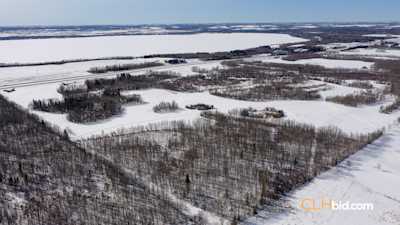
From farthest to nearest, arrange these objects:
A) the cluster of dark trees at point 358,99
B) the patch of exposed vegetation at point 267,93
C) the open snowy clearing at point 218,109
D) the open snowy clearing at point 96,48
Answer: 1. the open snowy clearing at point 96,48
2. the patch of exposed vegetation at point 267,93
3. the cluster of dark trees at point 358,99
4. the open snowy clearing at point 218,109

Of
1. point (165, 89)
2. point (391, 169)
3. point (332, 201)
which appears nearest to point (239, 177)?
point (332, 201)

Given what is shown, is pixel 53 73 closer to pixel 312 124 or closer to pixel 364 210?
pixel 312 124

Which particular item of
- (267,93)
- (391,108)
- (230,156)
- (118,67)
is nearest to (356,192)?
(230,156)

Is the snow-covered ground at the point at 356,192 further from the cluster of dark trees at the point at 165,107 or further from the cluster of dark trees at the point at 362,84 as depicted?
the cluster of dark trees at the point at 362,84

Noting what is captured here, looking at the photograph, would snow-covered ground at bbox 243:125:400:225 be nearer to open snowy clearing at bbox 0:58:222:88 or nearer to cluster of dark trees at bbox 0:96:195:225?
cluster of dark trees at bbox 0:96:195:225

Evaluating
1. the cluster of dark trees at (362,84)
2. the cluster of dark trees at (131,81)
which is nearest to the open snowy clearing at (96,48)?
the cluster of dark trees at (131,81)

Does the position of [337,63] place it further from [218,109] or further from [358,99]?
[218,109]

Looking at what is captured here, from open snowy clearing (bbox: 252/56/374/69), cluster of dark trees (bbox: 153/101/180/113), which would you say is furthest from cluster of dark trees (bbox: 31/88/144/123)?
open snowy clearing (bbox: 252/56/374/69)
